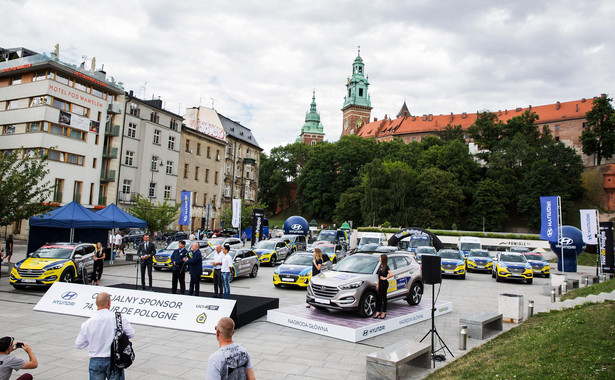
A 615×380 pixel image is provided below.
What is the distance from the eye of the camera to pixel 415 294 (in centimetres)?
1347

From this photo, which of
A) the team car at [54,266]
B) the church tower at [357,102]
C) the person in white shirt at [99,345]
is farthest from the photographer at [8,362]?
the church tower at [357,102]

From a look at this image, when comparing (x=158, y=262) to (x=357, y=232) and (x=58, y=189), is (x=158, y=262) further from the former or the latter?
(x=357, y=232)

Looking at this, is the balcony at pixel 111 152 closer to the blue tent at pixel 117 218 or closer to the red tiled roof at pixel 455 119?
the blue tent at pixel 117 218

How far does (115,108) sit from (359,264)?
129ft

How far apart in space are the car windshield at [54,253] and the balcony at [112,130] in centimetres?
3040

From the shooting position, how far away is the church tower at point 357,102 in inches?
5108

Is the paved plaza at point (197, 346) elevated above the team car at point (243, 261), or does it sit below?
below

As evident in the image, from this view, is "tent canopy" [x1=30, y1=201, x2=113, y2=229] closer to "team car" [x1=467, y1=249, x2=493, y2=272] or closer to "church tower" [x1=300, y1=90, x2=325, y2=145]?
"team car" [x1=467, y1=249, x2=493, y2=272]

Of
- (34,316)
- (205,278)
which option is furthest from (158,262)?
(34,316)

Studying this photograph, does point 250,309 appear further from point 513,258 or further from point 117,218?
point 513,258

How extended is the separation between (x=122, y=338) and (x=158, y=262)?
18690 millimetres

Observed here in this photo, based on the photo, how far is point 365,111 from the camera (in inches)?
5153

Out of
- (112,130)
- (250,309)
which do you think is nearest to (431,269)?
(250,309)

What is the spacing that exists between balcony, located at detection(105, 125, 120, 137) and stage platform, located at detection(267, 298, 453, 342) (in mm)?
38198
